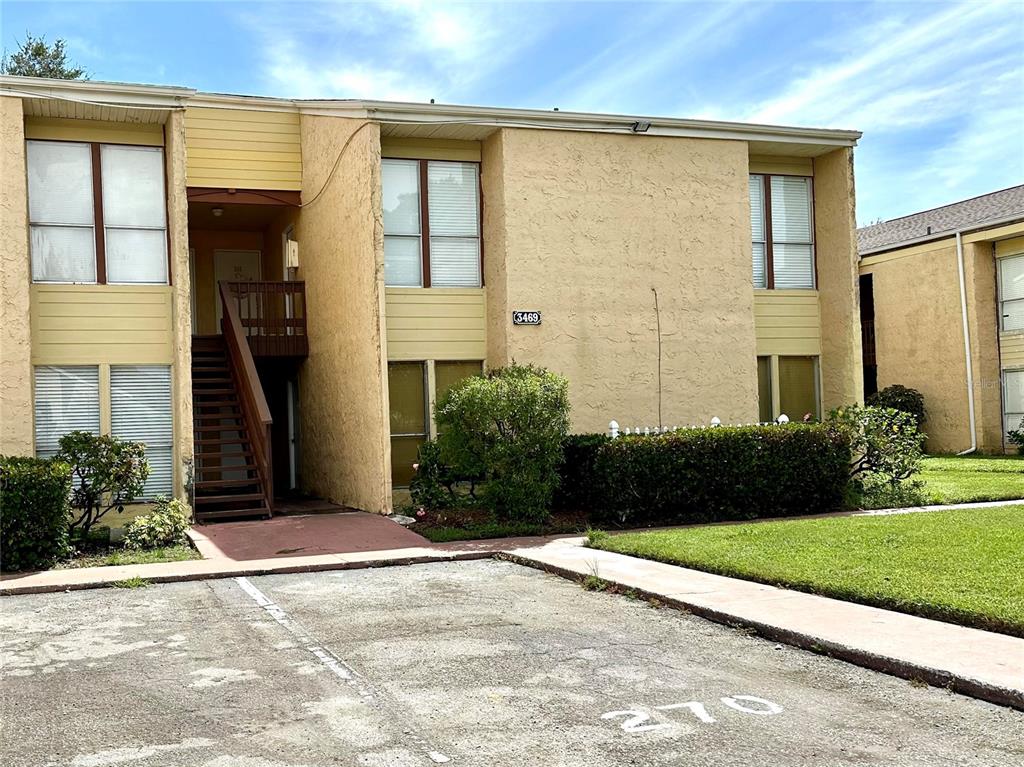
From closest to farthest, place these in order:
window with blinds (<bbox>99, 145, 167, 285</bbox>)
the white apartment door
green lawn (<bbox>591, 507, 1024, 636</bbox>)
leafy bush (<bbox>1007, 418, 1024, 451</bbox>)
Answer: green lawn (<bbox>591, 507, 1024, 636</bbox>) < window with blinds (<bbox>99, 145, 167, 285</bbox>) < the white apartment door < leafy bush (<bbox>1007, 418, 1024, 451</bbox>)

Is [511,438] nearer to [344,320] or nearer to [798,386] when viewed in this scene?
[344,320]

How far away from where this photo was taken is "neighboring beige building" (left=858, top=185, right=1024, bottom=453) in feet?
84.9

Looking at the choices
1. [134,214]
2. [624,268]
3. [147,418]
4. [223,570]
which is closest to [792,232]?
[624,268]

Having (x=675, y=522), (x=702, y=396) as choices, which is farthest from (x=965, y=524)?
(x=702, y=396)

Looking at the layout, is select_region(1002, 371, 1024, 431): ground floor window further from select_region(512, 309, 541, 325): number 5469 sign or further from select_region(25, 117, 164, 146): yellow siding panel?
select_region(25, 117, 164, 146): yellow siding panel

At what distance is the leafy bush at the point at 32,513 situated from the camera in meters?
11.2

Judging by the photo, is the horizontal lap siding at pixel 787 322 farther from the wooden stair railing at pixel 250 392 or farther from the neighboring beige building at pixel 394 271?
the wooden stair railing at pixel 250 392

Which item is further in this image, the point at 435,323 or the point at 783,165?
the point at 783,165

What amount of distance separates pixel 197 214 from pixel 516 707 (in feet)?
52.3

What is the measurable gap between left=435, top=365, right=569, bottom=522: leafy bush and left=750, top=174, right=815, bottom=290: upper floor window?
6.23 meters

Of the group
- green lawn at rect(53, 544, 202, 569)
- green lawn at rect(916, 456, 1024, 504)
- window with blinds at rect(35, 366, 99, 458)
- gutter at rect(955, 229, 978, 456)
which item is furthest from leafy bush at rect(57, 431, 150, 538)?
gutter at rect(955, 229, 978, 456)

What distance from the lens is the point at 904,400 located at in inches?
1093

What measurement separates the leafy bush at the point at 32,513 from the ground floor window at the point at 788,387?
11.4 m

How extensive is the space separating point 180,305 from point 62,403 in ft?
7.25
